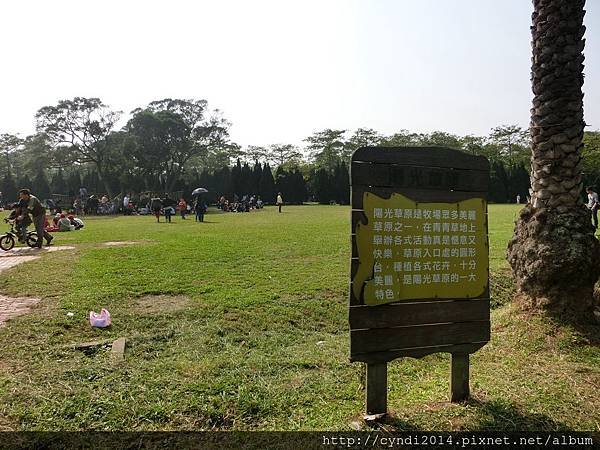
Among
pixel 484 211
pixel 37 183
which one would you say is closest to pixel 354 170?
pixel 484 211

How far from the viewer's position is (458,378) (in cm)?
328

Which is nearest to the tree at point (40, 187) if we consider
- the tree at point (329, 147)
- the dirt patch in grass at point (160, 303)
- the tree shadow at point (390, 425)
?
the tree at point (329, 147)

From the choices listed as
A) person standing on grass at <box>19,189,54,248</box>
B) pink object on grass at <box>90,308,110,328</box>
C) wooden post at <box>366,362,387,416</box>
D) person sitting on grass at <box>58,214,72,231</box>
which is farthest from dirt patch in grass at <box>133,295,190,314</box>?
person sitting on grass at <box>58,214,72,231</box>

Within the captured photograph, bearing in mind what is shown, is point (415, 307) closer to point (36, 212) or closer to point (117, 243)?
point (117, 243)

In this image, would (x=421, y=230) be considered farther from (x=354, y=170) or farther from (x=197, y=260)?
(x=197, y=260)

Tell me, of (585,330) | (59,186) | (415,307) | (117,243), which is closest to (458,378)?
(415,307)

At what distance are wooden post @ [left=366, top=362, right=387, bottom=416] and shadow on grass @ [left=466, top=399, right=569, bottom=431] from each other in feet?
1.85

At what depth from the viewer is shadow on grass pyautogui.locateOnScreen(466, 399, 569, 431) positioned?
2904 mm

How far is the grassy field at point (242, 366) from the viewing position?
3.09 m

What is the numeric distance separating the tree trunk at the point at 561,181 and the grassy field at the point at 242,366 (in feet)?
1.31

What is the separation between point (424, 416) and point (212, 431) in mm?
1382

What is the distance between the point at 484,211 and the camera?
11.2ft

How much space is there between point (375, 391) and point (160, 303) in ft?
12.7

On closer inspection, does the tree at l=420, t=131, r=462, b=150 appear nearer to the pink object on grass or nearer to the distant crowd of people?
the distant crowd of people
